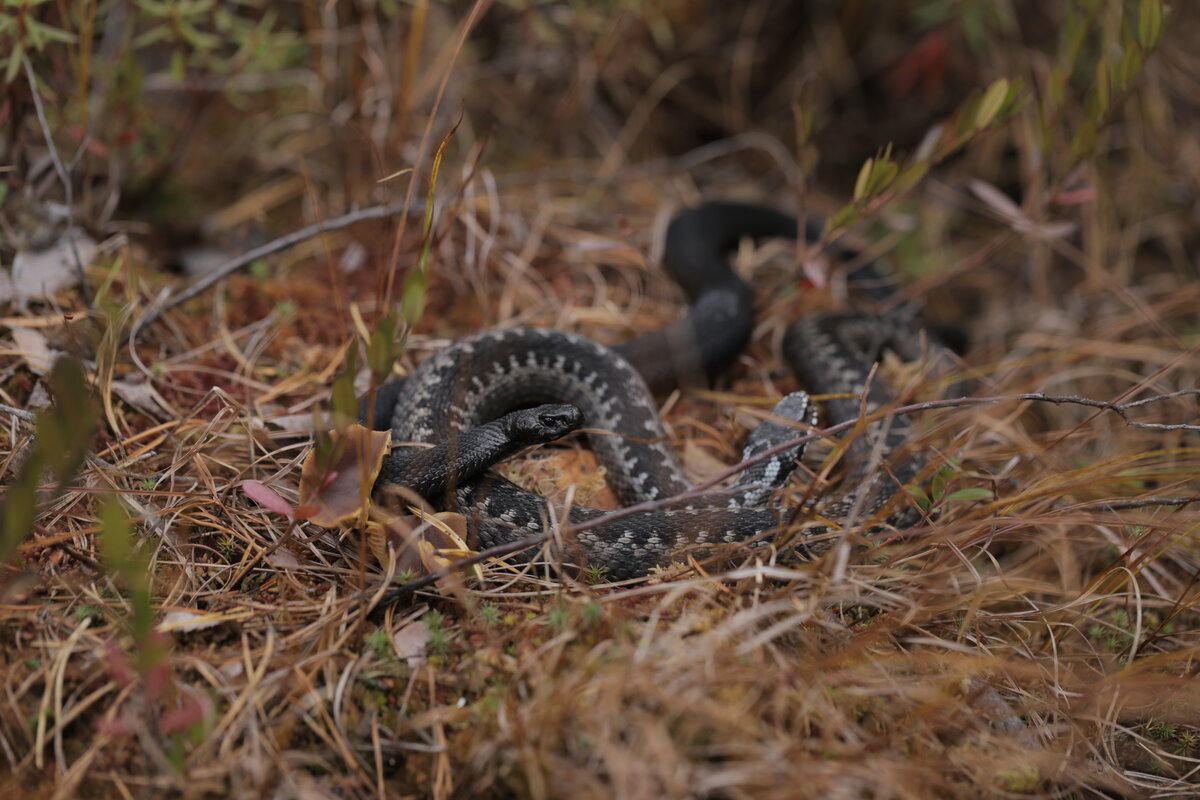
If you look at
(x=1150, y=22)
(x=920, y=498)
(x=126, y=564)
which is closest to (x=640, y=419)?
(x=920, y=498)

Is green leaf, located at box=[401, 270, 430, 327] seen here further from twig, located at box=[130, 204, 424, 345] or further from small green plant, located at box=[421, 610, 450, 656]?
twig, located at box=[130, 204, 424, 345]

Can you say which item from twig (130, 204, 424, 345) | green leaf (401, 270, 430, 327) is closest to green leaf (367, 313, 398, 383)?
green leaf (401, 270, 430, 327)

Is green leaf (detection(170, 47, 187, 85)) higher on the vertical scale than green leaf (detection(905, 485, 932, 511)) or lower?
higher

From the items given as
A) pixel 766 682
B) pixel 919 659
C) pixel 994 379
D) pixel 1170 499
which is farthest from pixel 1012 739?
pixel 994 379

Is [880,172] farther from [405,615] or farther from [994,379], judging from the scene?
[405,615]

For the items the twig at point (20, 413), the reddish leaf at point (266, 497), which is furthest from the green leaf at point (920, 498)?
the twig at point (20, 413)

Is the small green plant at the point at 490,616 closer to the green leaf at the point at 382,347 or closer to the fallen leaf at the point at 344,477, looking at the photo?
the fallen leaf at the point at 344,477
